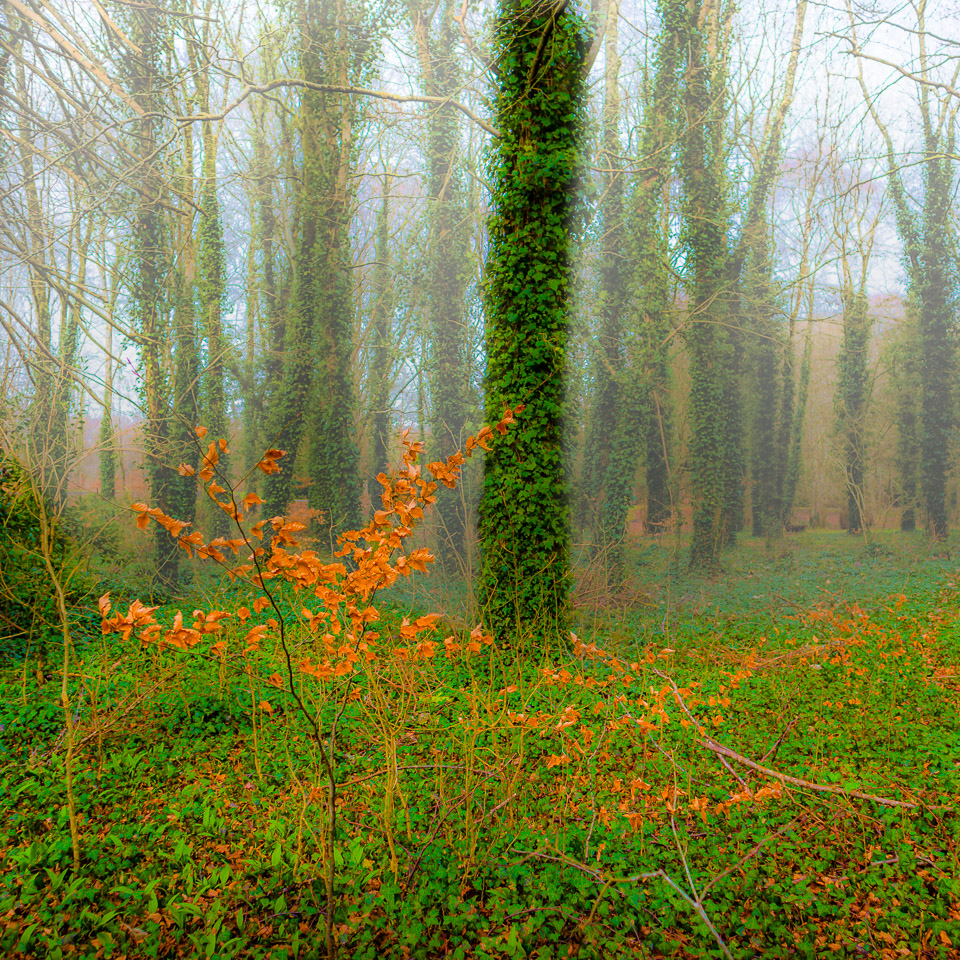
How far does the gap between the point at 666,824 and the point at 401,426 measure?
31.4 feet

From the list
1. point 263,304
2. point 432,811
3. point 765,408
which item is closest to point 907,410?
point 765,408

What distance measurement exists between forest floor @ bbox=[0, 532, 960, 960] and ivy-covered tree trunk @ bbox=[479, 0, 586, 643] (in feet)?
2.49

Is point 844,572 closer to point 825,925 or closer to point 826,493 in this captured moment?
point 826,493

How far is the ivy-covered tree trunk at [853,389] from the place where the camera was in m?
12.6

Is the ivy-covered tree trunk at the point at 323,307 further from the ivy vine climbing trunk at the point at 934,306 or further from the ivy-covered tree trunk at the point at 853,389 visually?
the ivy vine climbing trunk at the point at 934,306

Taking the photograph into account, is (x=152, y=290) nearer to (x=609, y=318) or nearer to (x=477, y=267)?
(x=477, y=267)

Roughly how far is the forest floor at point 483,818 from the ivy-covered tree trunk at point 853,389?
388 inches

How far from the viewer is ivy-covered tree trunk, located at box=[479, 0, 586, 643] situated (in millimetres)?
4504

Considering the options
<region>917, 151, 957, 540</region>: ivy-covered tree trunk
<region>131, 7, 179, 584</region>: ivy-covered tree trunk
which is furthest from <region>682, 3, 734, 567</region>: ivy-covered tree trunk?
<region>131, 7, 179, 584</region>: ivy-covered tree trunk

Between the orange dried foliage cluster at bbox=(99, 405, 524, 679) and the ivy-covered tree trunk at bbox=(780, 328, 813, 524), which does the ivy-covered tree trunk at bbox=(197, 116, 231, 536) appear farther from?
the ivy-covered tree trunk at bbox=(780, 328, 813, 524)

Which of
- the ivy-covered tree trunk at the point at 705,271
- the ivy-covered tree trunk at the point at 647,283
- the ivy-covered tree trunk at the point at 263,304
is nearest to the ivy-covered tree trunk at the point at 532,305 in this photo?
the ivy-covered tree trunk at the point at 647,283

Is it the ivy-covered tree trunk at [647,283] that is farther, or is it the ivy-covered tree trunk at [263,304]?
the ivy-covered tree trunk at [263,304]

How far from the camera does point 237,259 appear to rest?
11.6 metres

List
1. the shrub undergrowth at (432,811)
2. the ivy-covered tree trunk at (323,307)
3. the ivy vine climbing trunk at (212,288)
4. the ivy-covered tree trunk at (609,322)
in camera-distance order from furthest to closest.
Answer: the ivy-covered tree trunk at (609,322) < the ivy-covered tree trunk at (323,307) < the ivy vine climbing trunk at (212,288) < the shrub undergrowth at (432,811)
